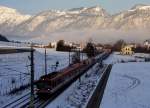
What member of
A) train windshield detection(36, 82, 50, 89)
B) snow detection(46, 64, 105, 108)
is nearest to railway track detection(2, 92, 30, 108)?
train windshield detection(36, 82, 50, 89)

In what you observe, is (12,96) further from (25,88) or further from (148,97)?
(148,97)

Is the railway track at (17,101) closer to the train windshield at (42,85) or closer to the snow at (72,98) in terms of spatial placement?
the train windshield at (42,85)

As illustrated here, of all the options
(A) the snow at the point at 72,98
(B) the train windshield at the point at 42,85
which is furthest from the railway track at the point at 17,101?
(A) the snow at the point at 72,98

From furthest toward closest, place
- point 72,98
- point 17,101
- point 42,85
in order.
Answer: point 42,85
point 72,98
point 17,101

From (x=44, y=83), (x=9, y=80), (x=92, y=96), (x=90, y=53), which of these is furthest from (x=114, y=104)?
(x=90, y=53)

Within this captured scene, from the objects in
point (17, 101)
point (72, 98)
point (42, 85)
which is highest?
point (42, 85)

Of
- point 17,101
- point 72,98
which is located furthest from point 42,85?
point 17,101

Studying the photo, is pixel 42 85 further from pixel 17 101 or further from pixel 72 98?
pixel 17 101

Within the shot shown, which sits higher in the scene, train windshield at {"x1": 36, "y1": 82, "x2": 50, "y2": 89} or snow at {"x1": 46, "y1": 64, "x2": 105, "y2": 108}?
train windshield at {"x1": 36, "y1": 82, "x2": 50, "y2": 89}

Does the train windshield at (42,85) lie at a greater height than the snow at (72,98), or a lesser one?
greater

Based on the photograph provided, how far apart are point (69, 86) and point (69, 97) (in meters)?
14.5

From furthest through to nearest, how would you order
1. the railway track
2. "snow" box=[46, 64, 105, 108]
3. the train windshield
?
1. the train windshield
2. "snow" box=[46, 64, 105, 108]
3. the railway track

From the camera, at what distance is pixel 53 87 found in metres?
53.5

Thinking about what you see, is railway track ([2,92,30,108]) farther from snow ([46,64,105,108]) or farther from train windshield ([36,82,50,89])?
snow ([46,64,105,108])
